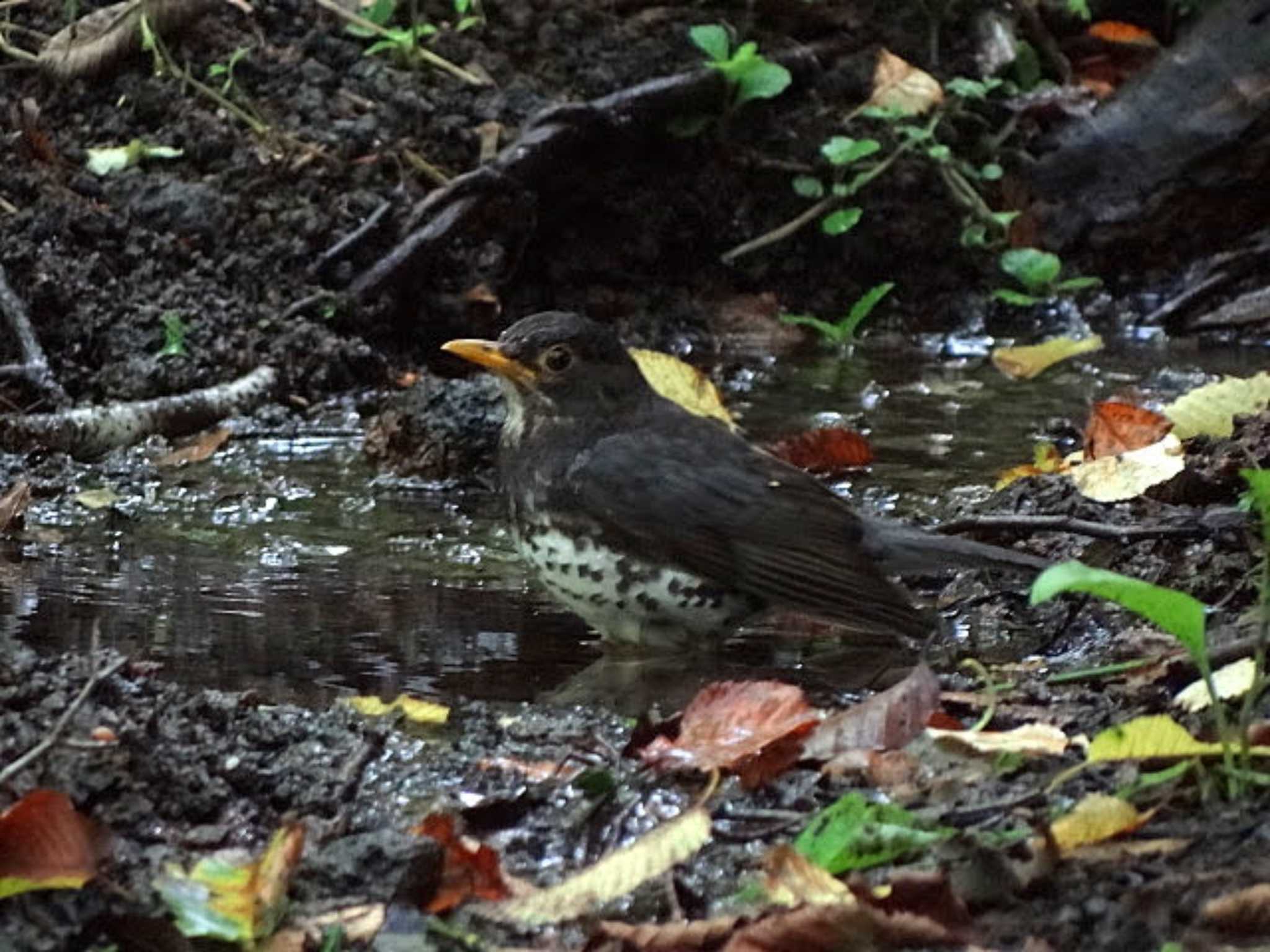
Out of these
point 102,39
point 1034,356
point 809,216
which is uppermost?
point 102,39

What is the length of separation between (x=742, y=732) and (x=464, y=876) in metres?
0.80

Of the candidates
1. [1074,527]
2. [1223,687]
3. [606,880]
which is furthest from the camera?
[1074,527]

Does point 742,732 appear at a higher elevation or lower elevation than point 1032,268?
higher

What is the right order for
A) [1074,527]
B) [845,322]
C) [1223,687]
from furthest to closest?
[845,322] < [1074,527] < [1223,687]

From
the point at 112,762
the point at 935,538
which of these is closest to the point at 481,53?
the point at 935,538

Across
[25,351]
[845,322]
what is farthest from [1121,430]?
[25,351]

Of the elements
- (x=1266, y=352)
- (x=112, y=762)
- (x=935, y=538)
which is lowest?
(x=1266, y=352)

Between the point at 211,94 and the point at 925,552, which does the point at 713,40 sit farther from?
the point at 925,552

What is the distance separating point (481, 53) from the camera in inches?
333

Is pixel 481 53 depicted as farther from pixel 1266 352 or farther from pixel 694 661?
pixel 694 661

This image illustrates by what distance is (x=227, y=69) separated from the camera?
26.1ft

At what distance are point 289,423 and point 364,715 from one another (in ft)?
9.51

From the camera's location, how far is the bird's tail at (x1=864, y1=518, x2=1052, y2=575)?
4.72 meters

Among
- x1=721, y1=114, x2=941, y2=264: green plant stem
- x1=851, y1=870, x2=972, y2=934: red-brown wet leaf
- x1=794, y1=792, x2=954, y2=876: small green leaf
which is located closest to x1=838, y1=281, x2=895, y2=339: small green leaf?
x1=721, y1=114, x2=941, y2=264: green plant stem
